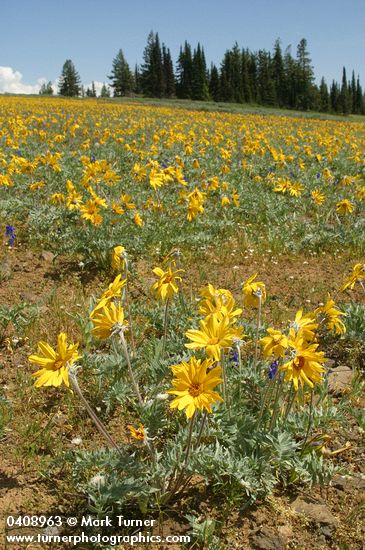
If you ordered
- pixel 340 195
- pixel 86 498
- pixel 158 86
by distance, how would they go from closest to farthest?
pixel 86 498, pixel 340 195, pixel 158 86

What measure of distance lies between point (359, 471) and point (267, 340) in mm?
1293

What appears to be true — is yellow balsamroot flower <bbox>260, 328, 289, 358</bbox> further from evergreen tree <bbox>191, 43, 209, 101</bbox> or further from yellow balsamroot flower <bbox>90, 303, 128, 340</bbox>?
evergreen tree <bbox>191, 43, 209, 101</bbox>

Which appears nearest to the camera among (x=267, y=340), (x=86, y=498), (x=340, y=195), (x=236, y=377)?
(x=267, y=340)

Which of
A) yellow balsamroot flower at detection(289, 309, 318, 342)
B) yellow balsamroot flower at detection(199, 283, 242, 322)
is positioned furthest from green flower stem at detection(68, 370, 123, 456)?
yellow balsamroot flower at detection(289, 309, 318, 342)

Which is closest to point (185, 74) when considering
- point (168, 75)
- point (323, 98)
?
point (168, 75)

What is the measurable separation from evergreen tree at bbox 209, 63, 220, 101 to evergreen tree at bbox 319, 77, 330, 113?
1947cm

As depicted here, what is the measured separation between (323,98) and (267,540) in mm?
99220

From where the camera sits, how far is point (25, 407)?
328 centimetres

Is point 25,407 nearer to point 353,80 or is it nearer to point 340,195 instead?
point 340,195

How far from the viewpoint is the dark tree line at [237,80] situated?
85000 mm

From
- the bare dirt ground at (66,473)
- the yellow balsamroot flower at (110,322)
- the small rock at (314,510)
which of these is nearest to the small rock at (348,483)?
the bare dirt ground at (66,473)

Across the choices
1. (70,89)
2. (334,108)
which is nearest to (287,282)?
(334,108)

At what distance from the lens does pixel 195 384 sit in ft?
6.53

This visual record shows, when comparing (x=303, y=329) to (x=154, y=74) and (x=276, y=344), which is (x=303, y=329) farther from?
(x=154, y=74)
